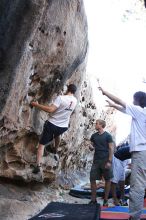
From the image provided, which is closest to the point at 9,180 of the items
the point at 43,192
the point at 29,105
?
the point at 43,192

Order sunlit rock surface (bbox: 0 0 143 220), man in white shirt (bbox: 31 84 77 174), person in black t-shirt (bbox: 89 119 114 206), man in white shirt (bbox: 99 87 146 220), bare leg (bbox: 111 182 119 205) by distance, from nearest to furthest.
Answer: sunlit rock surface (bbox: 0 0 143 220) < man in white shirt (bbox: 99 87 146 220) < man in white shirt (bbox: 31 84 77 174) < person in black t-shirt (bbox: 89 119 114 206) < bare leg (bbox: 111 182 119 205)

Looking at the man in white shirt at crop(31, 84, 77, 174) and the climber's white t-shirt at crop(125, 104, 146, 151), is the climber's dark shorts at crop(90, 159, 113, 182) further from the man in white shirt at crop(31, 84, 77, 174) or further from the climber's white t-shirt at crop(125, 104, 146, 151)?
the climber's white t-shirt at crop(125, 104, 146, 151)

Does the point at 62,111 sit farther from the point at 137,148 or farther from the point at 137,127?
the point at 137,148

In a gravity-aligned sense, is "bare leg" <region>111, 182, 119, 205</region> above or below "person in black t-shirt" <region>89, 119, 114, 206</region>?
below

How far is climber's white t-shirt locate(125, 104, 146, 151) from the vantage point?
6.42 metres

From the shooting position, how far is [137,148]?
6.41 metres

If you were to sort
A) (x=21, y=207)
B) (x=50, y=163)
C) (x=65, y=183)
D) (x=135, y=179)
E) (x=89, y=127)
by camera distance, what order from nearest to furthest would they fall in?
(x=135, y=179)
(x=21, y=207)
(x=50, y=163)
(x=65, y=183)
(x=89, y=127)

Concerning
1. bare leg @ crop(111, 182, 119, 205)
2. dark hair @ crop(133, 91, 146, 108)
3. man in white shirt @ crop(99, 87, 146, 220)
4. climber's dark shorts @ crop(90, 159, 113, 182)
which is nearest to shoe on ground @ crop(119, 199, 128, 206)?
bare leg @ crop(111, 182, 119, 205)

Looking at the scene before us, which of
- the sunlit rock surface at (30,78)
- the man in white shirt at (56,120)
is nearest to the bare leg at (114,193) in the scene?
the sunlit rock surface at (30,78)

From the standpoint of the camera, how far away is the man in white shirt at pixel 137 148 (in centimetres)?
616

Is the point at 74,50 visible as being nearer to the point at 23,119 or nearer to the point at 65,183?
the point at 23,119

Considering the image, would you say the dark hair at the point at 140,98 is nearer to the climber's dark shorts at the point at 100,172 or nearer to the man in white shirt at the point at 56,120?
the man in white shirt at the point at 56,120

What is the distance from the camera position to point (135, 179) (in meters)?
6.27

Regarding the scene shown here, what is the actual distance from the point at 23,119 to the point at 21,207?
1955 millimetres
